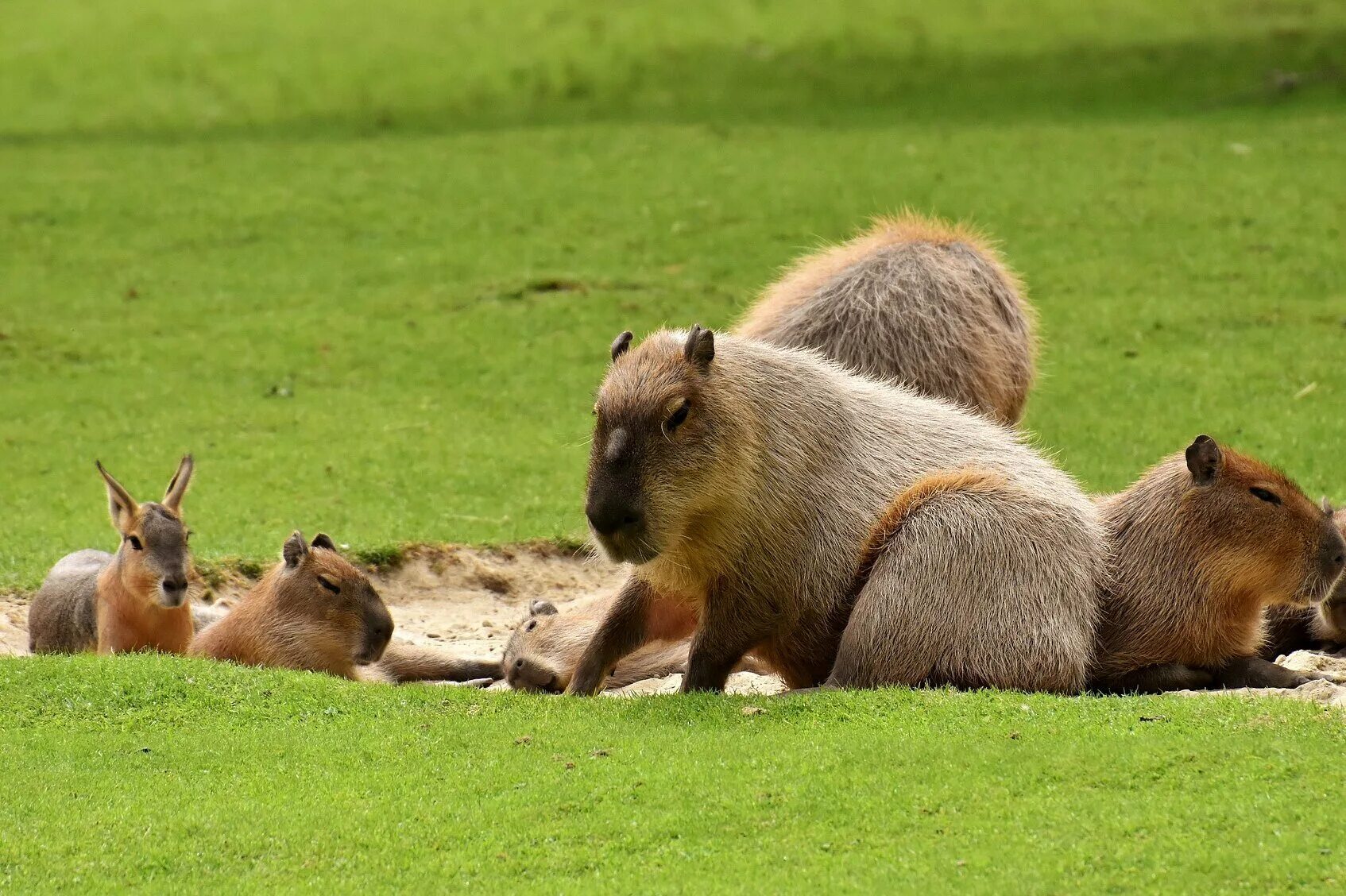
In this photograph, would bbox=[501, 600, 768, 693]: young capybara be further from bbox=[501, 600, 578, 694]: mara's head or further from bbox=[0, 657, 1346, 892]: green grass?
bbox=[0, 657, 1346, 892]: green grass

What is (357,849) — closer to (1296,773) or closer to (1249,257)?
(1296,773)

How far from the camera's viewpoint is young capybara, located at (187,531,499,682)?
7.45 meters

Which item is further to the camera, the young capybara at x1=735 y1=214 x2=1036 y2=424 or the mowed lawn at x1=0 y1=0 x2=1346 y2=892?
the young capybara at x1=735 y1=214 x2=1036 y2=424

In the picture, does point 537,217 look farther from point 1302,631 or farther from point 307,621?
point 1302,631

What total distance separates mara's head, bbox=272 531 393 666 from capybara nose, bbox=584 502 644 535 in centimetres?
181

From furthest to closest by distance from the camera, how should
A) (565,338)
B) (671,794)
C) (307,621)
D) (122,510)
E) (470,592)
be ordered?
(565,338) < (470,592) < (122,510) < (307,621) < (671,794)

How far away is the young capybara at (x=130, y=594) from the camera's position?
743 cm

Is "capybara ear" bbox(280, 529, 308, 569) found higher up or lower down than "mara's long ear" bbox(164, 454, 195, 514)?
lower down

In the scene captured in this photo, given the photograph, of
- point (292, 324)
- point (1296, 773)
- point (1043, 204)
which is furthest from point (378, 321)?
point (1296, 773)

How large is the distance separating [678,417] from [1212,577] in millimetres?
2100

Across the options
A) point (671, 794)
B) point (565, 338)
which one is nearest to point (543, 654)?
point (671, 794)

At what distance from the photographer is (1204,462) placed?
672 cm

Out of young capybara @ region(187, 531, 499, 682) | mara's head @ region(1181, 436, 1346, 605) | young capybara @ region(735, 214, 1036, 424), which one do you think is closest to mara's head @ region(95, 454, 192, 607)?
young capybara @ region(187, 531, 499, 682)

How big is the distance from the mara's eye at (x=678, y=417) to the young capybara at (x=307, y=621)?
6.34 feet
